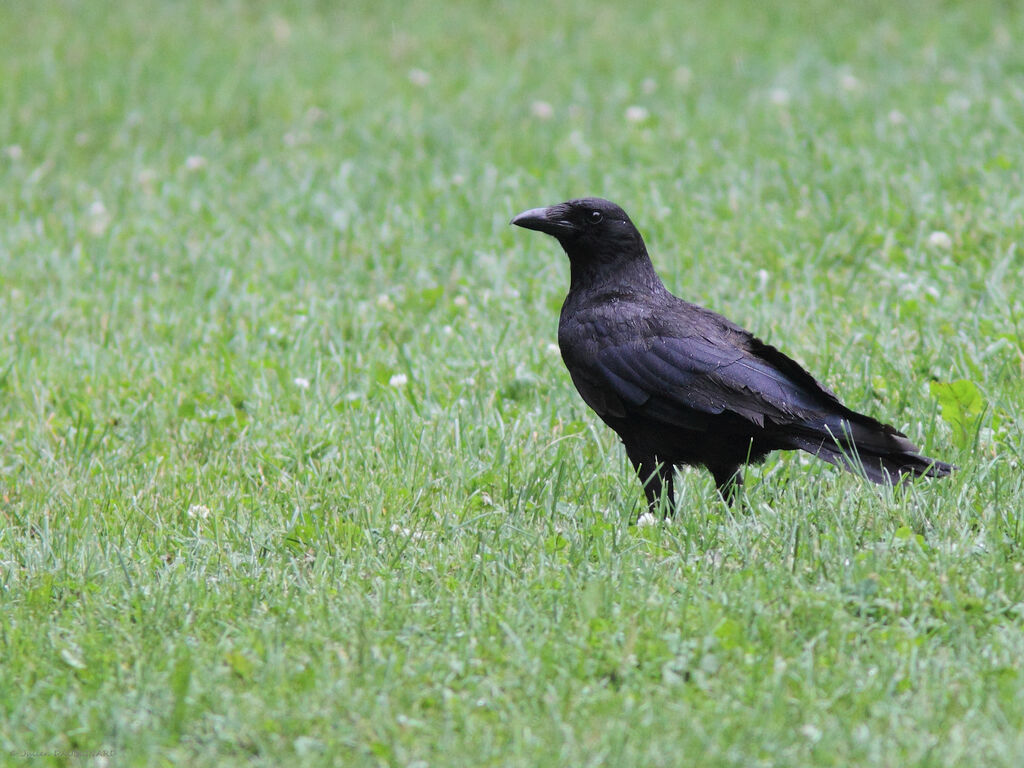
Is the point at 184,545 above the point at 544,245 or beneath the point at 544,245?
beneath

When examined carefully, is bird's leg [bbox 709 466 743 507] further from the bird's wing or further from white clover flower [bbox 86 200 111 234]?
white clover flower [bbox 86 200 111 234]

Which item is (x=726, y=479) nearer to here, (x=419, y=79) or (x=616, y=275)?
(x=616, y=275)

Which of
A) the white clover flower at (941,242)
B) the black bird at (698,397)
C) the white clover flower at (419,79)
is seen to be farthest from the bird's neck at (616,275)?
the white clover flower at (419,79)

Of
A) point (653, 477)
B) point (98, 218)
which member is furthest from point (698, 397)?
point (98, 218)

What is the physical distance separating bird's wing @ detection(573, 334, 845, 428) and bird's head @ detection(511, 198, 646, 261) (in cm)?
51

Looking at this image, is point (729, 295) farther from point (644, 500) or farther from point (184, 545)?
point (184, 545)

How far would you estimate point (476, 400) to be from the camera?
521cm

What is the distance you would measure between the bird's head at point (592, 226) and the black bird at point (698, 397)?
0.04m

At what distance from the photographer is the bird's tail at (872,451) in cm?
391

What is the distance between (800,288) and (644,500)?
2205 mm

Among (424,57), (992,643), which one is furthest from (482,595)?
(424,57)

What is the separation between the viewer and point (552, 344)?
577cm

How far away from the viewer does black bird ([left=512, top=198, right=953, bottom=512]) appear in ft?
13.2

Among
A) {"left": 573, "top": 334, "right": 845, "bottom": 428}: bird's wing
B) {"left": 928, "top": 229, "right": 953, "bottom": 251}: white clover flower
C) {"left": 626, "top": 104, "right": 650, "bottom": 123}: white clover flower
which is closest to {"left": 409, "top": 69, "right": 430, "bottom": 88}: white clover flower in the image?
{"left": 626, "top": 104, "right": 650, "bottom": 123}: white clover flower
